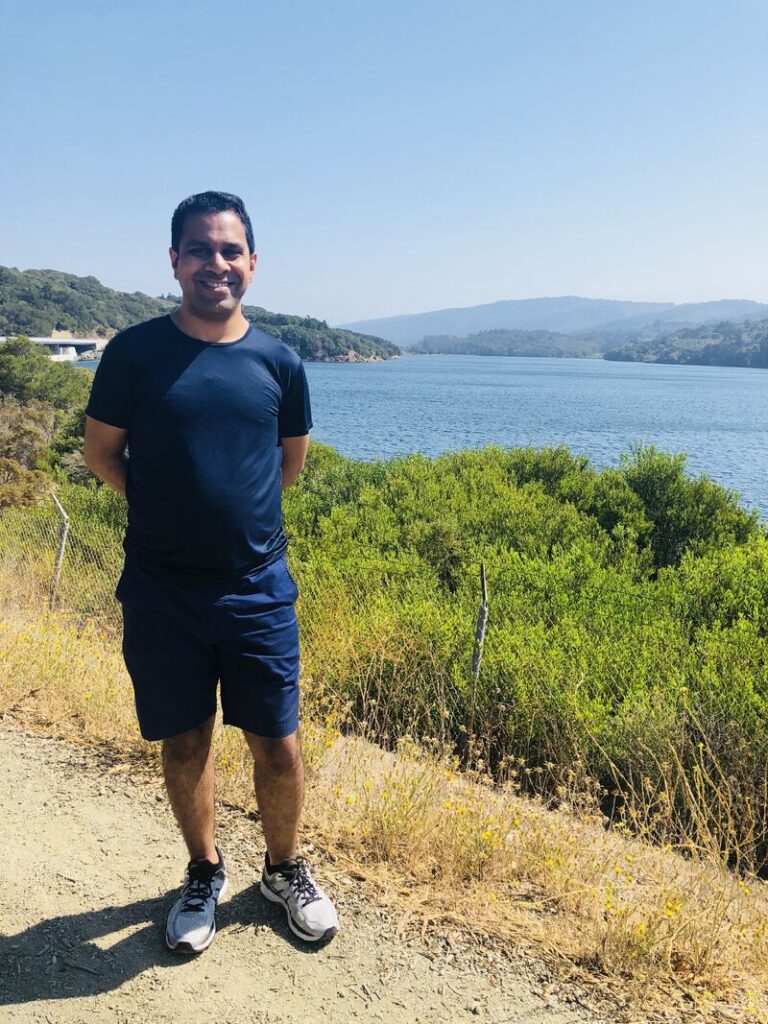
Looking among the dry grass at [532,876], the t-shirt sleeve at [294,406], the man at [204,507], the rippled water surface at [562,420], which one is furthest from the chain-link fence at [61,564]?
the rippled water surface at [562,420]

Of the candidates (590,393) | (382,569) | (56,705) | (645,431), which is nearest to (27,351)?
(645,431)

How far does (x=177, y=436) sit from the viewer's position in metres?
2.33

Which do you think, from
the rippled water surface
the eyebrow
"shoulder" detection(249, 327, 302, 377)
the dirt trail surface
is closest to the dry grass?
the dirt trail surface

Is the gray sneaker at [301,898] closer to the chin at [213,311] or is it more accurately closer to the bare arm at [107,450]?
the bare arm at [107,450]

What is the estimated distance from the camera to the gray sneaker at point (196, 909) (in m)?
2.62

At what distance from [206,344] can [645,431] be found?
51.1 metres

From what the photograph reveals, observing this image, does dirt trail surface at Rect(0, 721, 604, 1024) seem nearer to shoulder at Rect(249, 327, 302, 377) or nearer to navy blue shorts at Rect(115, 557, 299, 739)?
navy blue shorts at Rect(115, 557, 299, 739)

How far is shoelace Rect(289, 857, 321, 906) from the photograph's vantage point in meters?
2.76

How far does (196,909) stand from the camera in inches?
106

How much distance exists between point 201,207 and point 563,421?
55.0 metres

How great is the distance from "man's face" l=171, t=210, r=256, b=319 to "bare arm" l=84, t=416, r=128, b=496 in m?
0.47

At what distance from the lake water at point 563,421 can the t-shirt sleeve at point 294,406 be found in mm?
21619

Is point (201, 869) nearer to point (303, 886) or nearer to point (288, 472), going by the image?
point (303, 886)

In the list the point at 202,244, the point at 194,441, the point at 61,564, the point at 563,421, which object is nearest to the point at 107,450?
the point at 194,441
